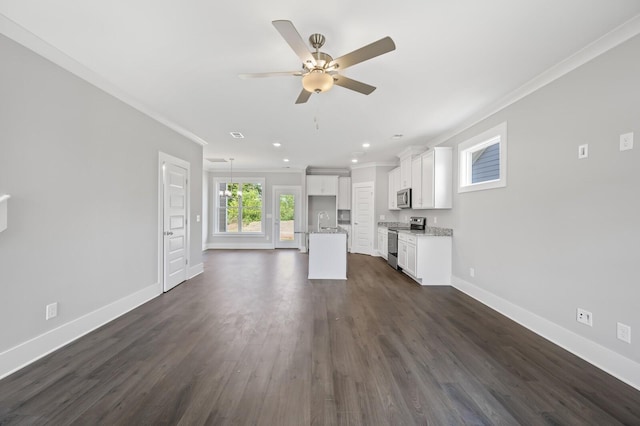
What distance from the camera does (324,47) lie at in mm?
2348

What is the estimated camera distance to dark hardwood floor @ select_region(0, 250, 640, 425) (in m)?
1.68

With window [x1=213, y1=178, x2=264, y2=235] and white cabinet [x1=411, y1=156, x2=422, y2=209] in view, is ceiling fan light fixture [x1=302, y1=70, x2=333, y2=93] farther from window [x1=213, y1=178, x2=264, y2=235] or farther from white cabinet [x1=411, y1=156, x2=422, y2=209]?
window [x1=213, y1=178, x2=264, y2=235]

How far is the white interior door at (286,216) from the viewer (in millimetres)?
8914

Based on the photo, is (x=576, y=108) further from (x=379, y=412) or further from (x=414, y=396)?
(x=379, y=412)

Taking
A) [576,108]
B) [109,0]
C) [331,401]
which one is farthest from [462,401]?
[109,0]

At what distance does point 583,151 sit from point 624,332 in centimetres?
152

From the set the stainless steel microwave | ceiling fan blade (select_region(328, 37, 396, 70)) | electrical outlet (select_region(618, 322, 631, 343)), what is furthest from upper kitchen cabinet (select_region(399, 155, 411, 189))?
ceiling fan blade (select_region(328, 37, 396, 70))

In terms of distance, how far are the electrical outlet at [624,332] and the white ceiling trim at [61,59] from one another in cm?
525

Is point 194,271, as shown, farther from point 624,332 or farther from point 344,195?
point 624,332

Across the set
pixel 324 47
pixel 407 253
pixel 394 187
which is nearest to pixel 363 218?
pixel 394 187

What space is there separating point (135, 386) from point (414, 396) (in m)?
1.99

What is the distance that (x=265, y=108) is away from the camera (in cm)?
370

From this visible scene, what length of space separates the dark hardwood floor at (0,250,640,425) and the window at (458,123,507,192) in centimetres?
178

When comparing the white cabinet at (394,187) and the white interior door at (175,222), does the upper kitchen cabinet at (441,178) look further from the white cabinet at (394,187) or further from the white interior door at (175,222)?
the white interior door at (175,222)
